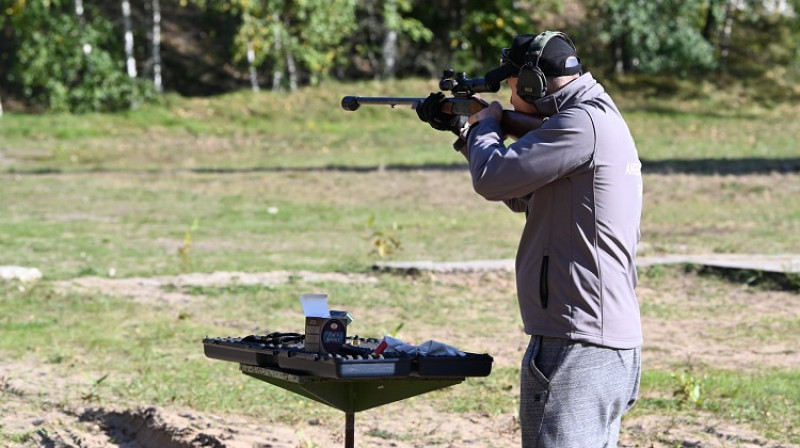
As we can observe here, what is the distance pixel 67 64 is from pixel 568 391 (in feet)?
103

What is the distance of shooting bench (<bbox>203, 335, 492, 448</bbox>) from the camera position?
3.94 metres

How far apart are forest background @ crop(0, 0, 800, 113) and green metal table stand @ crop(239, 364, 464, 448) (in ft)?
92.5

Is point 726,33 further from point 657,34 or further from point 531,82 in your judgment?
point 531,82

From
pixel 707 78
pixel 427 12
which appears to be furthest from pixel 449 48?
pixel 707 78

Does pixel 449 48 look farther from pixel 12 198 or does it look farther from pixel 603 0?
pixel 12 198

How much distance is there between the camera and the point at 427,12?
36.7 meters

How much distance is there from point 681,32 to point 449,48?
6.72 m

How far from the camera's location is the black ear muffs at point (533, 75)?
149 inches

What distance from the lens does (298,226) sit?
15.6 m

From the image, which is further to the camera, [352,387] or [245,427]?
[245,427]

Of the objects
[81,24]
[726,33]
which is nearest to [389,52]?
[81,24]

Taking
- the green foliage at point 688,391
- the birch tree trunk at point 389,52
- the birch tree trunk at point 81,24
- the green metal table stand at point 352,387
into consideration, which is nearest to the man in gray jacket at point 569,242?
the green metal table stand at point 352,387

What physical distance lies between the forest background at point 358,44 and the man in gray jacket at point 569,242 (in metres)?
28.5

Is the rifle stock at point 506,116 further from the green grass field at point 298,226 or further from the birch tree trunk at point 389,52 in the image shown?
the birch tree trunk at point 389,52
